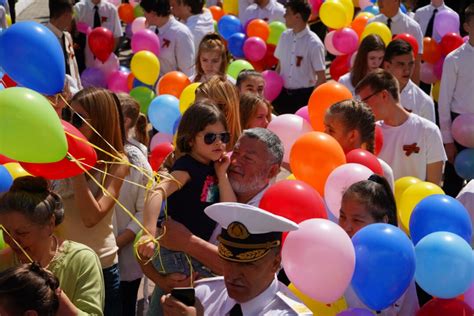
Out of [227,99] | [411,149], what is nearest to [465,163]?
[411,149]

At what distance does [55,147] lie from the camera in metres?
3.36

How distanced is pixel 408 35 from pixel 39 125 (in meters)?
5.40

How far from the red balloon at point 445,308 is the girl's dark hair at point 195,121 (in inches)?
49.9

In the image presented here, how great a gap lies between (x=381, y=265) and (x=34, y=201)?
152cm

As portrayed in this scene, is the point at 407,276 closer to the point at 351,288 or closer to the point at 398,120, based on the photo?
the point at 351,288

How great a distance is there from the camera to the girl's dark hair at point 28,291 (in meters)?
3.05

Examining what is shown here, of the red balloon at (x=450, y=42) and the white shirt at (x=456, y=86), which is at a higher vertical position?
the white shirt at (x=456, y=86)

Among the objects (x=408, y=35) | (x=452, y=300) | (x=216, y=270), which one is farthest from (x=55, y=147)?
(x=408, y=35)

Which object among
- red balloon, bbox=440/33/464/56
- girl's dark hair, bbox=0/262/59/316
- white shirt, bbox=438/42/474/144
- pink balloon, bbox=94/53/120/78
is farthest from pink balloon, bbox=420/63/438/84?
girl's dark hair, bbox=0/262/59/316

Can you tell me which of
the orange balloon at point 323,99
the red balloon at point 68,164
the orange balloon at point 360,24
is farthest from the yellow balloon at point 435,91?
the red balloon at point 68,164

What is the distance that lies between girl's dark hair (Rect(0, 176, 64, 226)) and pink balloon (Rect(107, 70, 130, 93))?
549cm

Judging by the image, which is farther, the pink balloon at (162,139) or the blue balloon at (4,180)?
the pink balloon at (162,139)

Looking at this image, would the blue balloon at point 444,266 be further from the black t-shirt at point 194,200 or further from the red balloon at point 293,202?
the black t-shirt at point 194,200

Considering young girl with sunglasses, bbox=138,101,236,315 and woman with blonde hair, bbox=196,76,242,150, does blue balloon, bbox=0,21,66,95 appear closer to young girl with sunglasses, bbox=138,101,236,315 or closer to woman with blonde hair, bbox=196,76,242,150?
young girl with sunglasses, bbox=138,101,236,315
